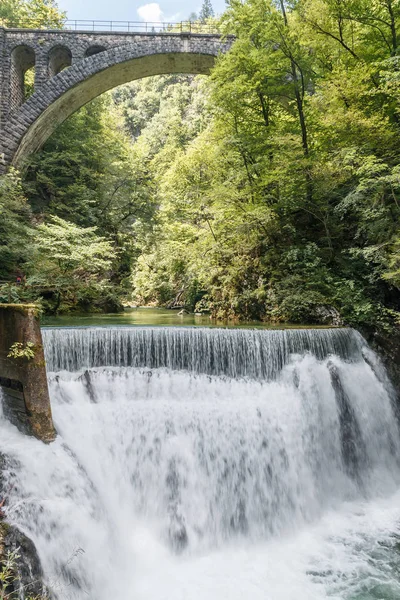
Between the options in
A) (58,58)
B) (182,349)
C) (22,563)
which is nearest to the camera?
(22,563)

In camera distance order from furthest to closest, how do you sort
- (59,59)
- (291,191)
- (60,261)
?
(59,59), (60,261), (291,191)

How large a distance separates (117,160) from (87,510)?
16517 millimetres

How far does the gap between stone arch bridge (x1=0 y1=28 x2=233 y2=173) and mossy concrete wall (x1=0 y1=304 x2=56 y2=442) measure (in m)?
13.1

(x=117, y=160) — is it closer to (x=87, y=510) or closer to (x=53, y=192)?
(x=53, y=192)

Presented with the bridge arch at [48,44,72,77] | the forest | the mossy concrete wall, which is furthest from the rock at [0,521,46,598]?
the bridge arch at [48,44,72,77]

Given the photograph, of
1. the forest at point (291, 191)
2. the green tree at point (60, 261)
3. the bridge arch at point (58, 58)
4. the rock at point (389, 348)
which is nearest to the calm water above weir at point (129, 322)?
the forest at point (291, 191)

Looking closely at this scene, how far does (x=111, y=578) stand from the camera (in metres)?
3.95

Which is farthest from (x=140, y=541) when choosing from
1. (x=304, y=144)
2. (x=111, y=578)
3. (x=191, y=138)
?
(x=191, y=138)

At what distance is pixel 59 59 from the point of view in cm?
1738

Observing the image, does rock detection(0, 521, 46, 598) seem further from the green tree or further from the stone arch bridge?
the stone arch bridge

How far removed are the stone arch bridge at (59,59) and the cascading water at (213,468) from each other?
13290mm

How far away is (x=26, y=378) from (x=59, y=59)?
1810cm

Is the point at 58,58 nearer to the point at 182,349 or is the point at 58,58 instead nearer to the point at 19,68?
the point at 19,68

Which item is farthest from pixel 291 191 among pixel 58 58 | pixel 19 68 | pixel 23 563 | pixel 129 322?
pixel 19 68
